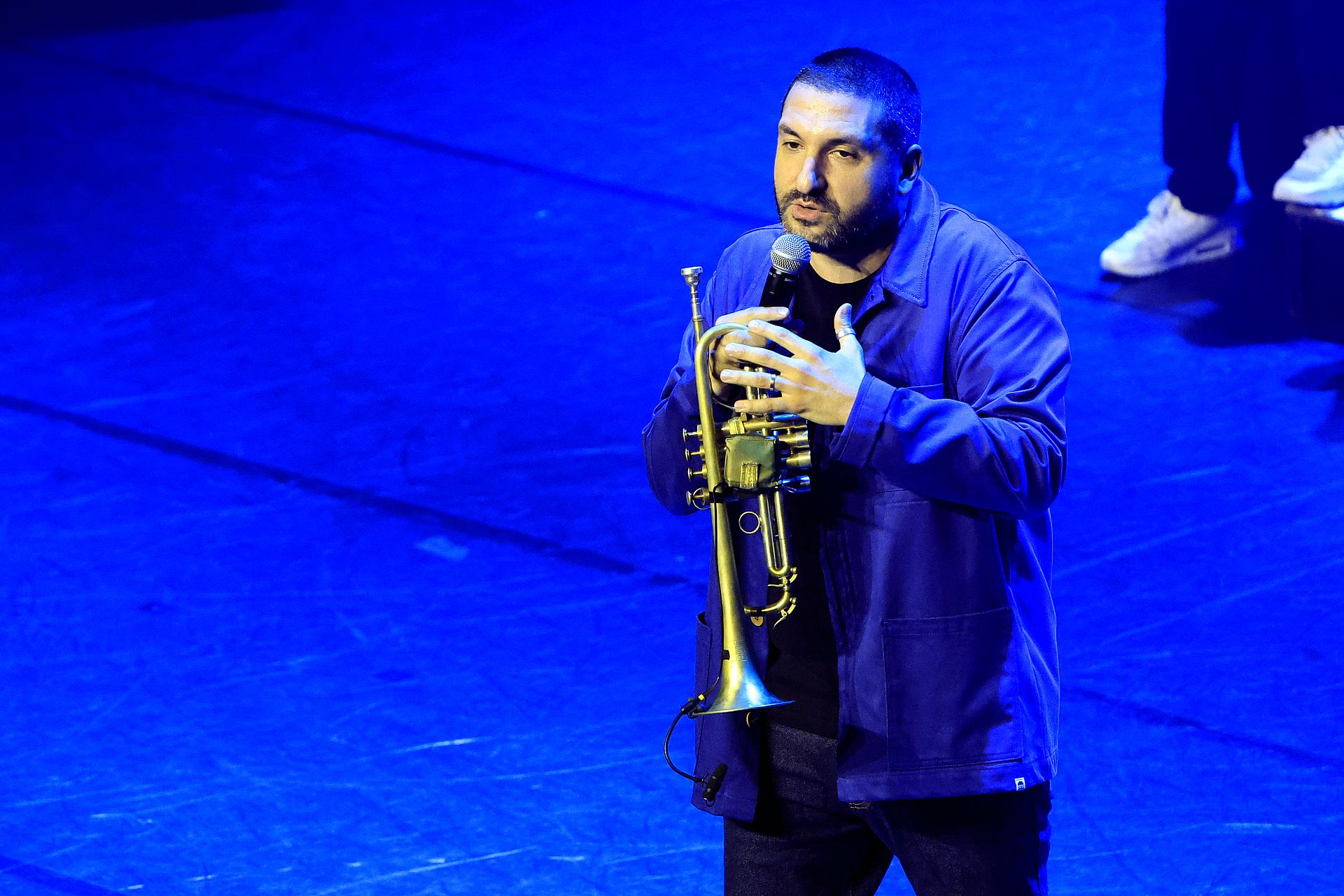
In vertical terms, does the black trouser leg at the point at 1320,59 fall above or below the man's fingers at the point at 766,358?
above

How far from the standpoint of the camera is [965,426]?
6.86 feet

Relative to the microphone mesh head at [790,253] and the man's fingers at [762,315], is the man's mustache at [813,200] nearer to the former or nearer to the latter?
the microphone mesh head at [790,253]

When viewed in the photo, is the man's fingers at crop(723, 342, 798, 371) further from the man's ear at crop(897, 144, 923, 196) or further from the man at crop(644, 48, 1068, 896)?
the man's ear at crop(897, 144, 923, 196)

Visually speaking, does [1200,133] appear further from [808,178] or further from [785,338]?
[785,338]

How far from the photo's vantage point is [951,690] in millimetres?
2248

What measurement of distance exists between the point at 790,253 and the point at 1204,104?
475cm

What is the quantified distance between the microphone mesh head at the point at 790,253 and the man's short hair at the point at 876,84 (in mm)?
175

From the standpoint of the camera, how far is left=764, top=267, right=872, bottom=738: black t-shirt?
7.70ft

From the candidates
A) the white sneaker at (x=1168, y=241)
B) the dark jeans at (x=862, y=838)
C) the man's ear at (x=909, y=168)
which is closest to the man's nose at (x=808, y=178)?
the man's ear at (x=909, y=168)

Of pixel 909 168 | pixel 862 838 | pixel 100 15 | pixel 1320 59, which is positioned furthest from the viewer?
pixel 100 15

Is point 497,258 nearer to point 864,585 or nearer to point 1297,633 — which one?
point 1297,633

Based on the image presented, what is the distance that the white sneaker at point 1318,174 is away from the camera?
6.00 meters

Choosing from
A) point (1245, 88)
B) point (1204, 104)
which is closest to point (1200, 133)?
point (1204, 104)

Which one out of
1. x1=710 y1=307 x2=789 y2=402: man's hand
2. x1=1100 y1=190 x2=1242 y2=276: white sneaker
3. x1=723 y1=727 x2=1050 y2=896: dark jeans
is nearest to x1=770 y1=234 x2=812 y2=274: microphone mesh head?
x1=710 y1=307 x2=789 y2=402: man's hand
